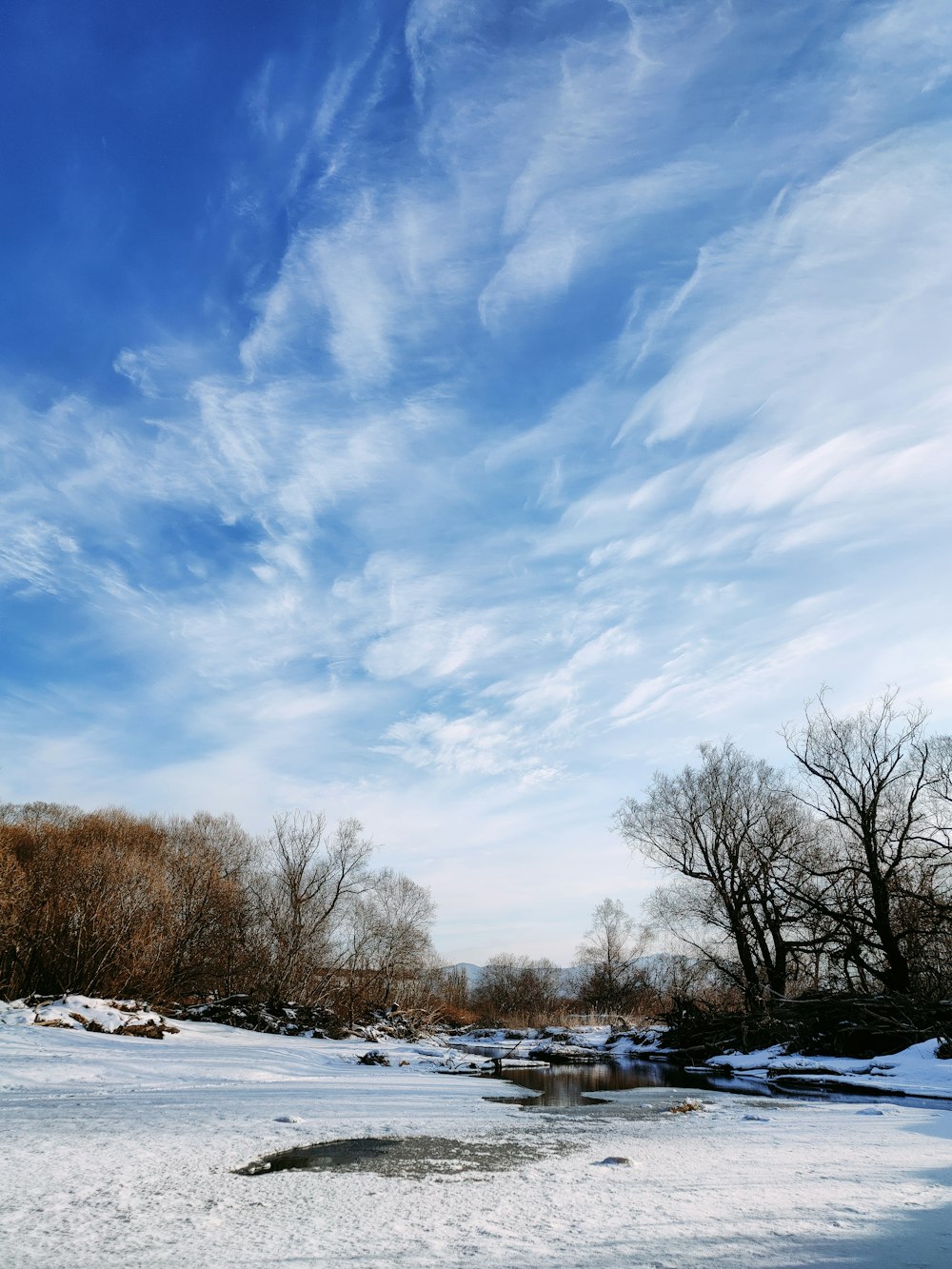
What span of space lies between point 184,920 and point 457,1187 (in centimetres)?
2484

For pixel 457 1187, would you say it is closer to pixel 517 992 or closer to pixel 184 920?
pixel 184 920

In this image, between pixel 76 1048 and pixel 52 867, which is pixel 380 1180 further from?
pixel 52 867

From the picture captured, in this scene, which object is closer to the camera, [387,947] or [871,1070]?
[871,1070]

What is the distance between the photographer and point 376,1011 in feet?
109

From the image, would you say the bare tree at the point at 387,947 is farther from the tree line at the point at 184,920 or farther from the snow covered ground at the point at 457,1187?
the snow covered ground at the point at 457,1187

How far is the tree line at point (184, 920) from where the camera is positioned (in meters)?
20.8

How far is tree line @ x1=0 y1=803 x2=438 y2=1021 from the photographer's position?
20766 mm

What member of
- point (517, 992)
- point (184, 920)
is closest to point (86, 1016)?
point (184, 920)

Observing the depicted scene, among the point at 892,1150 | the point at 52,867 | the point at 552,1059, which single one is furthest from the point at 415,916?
the point at 892,1150

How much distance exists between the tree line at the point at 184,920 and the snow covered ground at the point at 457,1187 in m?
10.5

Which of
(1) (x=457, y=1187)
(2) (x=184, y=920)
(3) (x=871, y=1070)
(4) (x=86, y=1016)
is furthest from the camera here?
(2) (x=184, y=920)

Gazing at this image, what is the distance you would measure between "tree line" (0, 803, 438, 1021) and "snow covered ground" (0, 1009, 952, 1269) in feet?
34.6

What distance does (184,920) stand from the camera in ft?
89.4

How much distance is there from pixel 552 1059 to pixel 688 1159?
21.8 metres
